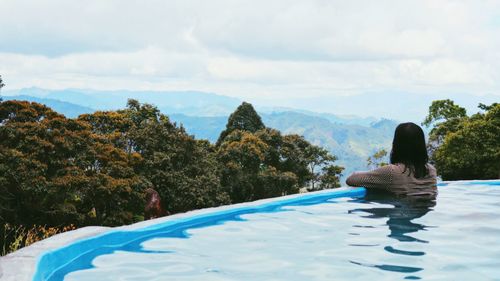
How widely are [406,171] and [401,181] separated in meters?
0.13

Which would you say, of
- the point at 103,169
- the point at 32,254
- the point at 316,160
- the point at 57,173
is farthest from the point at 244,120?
the point at 32,254

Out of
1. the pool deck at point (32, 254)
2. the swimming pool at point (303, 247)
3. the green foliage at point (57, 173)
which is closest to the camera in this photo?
the pool deck at point (32, 254)

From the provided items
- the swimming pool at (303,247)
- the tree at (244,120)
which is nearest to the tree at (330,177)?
the tree at (244,120)

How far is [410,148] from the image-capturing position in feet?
21.7

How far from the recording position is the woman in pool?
6.59 m

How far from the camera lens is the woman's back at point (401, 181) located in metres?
6.96

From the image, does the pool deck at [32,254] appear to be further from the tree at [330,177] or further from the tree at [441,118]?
the tree at [441,118]

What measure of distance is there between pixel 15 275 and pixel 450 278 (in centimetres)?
272

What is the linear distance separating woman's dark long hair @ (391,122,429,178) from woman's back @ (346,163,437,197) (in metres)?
0.10

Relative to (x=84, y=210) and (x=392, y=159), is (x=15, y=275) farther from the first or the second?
(x=84, y=210)

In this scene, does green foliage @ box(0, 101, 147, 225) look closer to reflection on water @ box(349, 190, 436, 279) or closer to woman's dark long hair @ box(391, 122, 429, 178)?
reflection on water @ box(349, 190, 436, 279)

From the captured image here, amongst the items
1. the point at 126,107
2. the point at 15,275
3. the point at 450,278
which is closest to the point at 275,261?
the point at 450,278

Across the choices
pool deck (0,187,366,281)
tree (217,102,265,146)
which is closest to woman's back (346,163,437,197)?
pool deck (0,187,366,281)

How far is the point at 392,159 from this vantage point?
694 centimetres
